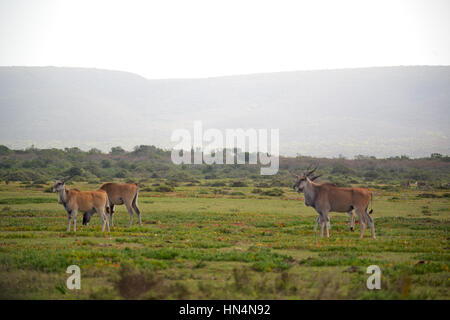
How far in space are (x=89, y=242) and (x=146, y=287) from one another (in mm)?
6132

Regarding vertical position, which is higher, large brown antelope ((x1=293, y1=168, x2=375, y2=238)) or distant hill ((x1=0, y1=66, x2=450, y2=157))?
distant hill ((x1=0, y1=66, x2=450, y2=157))

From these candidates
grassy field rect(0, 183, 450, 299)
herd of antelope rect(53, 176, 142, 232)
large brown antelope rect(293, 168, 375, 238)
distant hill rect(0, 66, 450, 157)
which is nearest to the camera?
grassy field rect(0, 183, 450, 299)

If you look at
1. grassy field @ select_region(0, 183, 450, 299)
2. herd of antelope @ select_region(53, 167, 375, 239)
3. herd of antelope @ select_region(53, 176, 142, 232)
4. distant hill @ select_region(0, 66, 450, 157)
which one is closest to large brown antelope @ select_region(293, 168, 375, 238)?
herd of antelope @ select_region(53, 167, 375, 239)

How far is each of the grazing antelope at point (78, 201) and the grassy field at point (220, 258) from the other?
0.74 m

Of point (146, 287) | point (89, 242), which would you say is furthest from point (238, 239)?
point (146, 287)

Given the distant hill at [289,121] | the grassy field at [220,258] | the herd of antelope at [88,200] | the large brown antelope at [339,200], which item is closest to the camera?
the grassy field at [220,258]

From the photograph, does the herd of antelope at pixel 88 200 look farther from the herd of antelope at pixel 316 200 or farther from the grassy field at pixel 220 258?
the grassy field at pixel 220 258

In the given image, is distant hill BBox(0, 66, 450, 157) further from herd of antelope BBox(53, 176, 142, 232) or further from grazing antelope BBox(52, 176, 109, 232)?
grazing antelope BBox(52, 176, 109, 232)

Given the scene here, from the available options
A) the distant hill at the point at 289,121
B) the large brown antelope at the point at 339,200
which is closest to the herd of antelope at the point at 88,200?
the large brown antelope at the point at 339,200

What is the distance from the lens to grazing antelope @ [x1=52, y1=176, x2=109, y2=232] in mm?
18125

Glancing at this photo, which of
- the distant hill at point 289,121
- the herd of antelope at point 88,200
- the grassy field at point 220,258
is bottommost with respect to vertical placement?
the grassy field at point 220,258

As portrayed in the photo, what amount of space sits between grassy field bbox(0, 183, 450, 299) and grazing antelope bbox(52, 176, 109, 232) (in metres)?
0.74

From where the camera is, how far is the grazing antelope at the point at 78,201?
18125 millimetres
